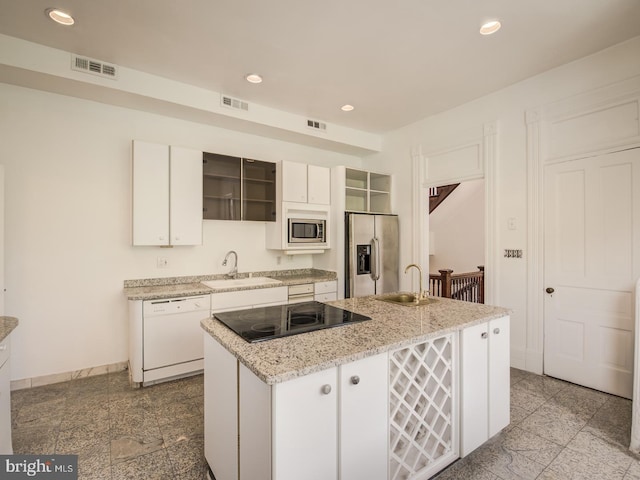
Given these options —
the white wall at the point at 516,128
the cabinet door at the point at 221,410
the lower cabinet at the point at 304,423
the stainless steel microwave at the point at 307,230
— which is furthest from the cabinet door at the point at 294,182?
the lower cabinet at the point at 304,423

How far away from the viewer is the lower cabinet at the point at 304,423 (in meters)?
1.20

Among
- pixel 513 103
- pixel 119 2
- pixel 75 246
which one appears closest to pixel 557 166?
pixel 513 103

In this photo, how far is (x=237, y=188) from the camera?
3795 mm

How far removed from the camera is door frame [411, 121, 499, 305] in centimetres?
358

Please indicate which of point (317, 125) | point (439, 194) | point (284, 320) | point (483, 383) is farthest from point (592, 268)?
point (439, 194)

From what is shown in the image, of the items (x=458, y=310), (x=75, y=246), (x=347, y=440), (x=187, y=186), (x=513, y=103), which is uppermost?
(x=513, y=103)

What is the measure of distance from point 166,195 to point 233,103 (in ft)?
4.14

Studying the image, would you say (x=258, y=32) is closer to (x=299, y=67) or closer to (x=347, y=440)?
(x=299, y=67)

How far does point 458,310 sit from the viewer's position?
2.19 meters

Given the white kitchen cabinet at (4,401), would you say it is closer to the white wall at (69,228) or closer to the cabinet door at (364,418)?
the white wall at (69,228)

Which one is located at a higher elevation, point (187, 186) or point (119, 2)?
point (119, 2)

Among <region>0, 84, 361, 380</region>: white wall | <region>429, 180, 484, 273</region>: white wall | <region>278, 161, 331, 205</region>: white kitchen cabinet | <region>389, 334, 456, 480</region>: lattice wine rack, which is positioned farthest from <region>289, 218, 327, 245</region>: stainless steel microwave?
<region>429, 180, 484, 273</region>: white wall

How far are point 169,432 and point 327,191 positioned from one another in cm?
314

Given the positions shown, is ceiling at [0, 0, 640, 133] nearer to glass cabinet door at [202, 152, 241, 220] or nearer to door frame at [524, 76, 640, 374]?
door frame at [524, 76, 640, 374]
